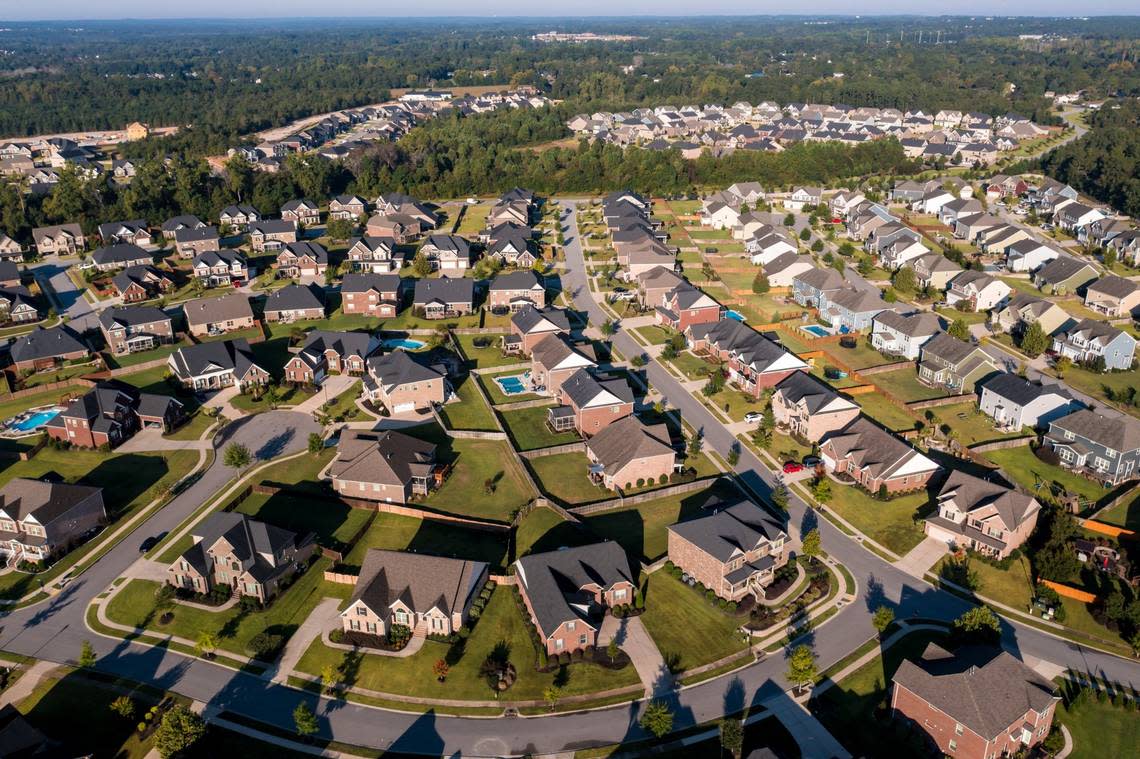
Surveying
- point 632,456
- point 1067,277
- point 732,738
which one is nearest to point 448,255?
point 632,456

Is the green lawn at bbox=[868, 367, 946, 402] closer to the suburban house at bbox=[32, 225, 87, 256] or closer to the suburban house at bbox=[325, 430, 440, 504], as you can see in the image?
the suburban house at bbox=[325, 430, 440, 504]

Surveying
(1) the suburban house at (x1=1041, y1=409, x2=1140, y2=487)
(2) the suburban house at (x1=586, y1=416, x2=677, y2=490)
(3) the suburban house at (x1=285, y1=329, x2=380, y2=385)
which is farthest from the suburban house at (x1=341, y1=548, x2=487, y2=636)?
(1) the suburban house at (x1=1041, y1=409, x2=1140, y2=487)

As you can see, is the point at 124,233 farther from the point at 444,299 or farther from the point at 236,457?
the point at 236,457

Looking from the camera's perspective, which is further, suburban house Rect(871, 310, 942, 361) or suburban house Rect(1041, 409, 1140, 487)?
suburban house Rect(871, 310, 942, 361)

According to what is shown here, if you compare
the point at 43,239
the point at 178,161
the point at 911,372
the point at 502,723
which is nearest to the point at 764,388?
the point at 911,372

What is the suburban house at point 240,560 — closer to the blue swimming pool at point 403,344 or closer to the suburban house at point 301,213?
the blue swimming pool at point 403,344

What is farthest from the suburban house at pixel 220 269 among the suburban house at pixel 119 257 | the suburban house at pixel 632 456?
the suburban house at pixel 632 456
